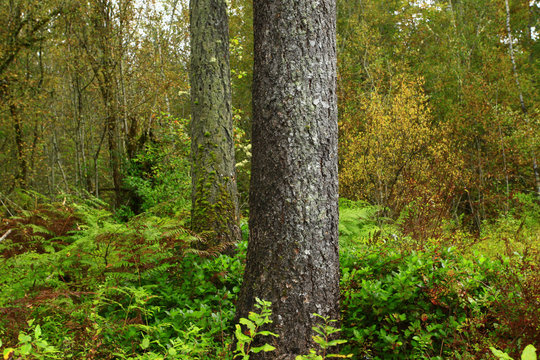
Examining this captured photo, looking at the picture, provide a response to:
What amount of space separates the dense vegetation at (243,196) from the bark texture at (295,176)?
26 centimetres

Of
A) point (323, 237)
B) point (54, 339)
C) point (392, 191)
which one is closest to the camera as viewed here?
point (323, 237)

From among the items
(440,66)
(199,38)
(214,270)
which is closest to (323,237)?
(214,270)

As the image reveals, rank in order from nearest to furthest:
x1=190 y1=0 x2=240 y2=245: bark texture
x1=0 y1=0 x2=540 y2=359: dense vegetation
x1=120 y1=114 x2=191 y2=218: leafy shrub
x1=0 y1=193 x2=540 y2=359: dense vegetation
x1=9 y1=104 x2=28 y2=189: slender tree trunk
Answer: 1. x1=0 y1=193 x2=540 y2=359: dense vegetation
2. x1=0 y1=0 x2=540 y2=359: dense vegetation
3. x1=190 y1=0 x2=240 y2=245: bark texture
4. x1=120 y1=114 x2=191 y2=218: leafy shrub
5. x1=9 y1=104 x2=28 y2=189: slender tree trunk

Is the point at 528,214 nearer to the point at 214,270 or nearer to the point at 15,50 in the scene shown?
the point at 214,270

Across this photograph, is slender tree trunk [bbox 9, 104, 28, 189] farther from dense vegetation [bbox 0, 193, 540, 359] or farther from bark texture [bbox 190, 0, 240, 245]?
bark texture [bbox 190, 0, 240, 245]

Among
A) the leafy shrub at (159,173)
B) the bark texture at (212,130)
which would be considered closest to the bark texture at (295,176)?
the bark texture at (212,130)

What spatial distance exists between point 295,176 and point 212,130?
184 cm

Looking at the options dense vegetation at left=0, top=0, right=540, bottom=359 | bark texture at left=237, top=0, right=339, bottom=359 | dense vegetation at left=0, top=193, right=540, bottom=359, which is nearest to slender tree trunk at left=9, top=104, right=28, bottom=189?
dense vegetation at left=0, top=0, right=540, bottom=359

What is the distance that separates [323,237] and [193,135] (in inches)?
88.6

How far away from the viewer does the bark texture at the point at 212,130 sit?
3.88 meters

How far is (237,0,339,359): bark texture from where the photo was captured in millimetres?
2334

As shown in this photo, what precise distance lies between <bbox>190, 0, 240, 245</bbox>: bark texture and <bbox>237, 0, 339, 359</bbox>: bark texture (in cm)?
144

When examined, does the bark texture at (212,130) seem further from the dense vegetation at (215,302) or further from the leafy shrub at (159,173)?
the leafy shrub at (159,173)

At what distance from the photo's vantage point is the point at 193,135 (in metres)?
4.04
